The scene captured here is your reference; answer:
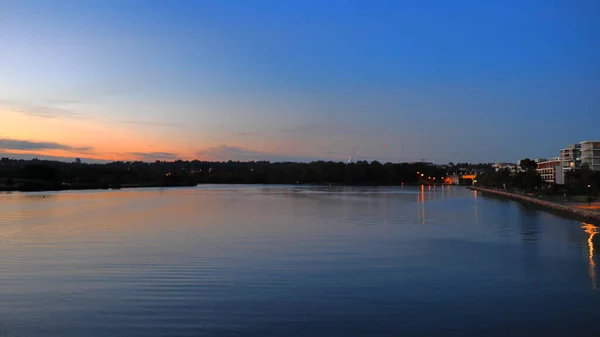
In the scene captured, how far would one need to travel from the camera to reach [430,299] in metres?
9.81

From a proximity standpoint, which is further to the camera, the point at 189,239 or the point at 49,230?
the point at 49,230

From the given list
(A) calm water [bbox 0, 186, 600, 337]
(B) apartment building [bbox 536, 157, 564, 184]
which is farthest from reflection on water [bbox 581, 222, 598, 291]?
(B) apartment building [bbox 536, 157, 564, 184]

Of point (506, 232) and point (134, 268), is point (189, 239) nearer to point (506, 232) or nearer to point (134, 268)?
point (134, 268)

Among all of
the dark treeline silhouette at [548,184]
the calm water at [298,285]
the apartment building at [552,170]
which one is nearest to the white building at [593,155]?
the dark treeline silhouette at [548,184]

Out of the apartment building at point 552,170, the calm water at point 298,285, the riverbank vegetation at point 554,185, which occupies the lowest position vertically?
the calm water at point 298,285

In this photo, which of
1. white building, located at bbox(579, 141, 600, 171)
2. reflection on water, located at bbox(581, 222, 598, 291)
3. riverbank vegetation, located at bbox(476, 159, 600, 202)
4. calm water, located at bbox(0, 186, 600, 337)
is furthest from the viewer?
white building, located at bbox(579, 141, 600, 171)

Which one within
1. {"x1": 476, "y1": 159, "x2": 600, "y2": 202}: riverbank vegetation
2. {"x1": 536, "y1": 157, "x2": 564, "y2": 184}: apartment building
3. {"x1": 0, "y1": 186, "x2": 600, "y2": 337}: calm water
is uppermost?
{"x1": 536, "y1": 157, "x2": 564, "y2": 184}: apartment building

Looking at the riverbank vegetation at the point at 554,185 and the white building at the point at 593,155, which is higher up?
the white building at the point at 593,155

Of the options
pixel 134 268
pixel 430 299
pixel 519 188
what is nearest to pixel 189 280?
pixel 134 268

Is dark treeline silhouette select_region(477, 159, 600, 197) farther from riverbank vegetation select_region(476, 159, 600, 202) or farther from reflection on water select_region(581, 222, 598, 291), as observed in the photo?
reflection on water select_region(581, 222, 598, 291)

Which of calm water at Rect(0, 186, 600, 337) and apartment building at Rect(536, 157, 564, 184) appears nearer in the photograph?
calm water at Rect(0, 186, 600, 337)

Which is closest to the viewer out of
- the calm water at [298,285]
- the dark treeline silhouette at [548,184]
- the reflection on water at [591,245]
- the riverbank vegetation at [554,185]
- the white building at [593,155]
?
the calm water at [298,285]

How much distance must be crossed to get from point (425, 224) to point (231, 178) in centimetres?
17556

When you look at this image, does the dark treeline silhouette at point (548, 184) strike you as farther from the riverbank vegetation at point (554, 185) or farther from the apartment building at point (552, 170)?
the apartment building at point (552, 170)
